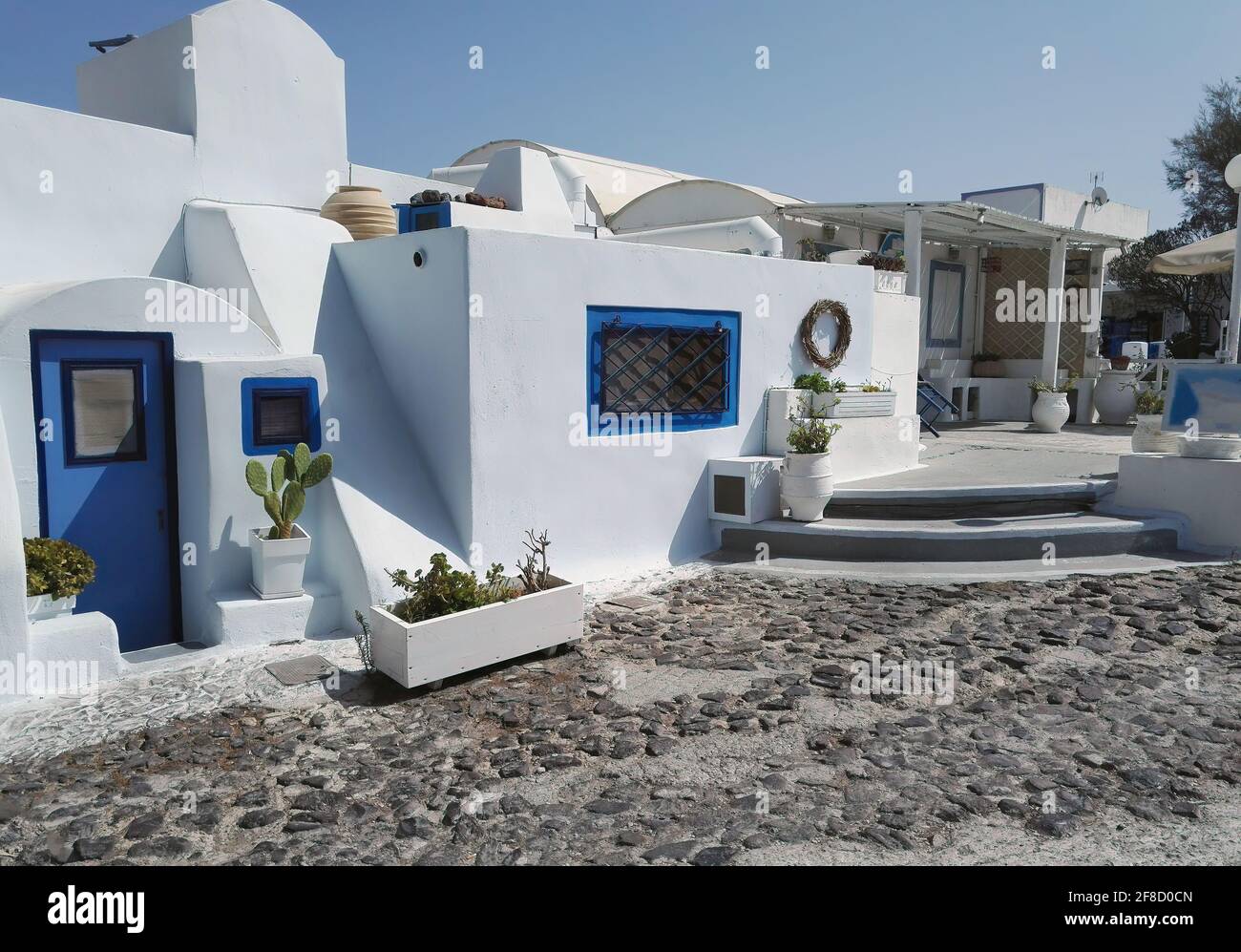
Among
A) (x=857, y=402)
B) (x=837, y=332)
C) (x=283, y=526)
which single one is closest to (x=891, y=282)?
(x=837, y=332)

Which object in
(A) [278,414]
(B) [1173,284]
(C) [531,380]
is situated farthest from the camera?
(B) [1173,284]

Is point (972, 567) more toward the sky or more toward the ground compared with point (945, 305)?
more toward the ground

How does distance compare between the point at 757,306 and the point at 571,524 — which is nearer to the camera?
the point at 571,524

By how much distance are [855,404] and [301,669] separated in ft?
21.5

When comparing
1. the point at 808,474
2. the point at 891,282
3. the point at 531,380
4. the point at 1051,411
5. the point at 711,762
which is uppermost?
the point at 891,282

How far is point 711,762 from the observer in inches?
189

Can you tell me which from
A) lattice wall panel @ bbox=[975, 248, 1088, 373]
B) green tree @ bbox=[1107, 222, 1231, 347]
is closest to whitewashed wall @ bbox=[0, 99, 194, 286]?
lattice wall panel @ bbox=[975, 248, 1088, 373]

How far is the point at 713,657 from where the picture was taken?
20.6ft

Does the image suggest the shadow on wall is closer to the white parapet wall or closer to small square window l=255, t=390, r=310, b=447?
small square window l=255, t=390, r=310, b=447

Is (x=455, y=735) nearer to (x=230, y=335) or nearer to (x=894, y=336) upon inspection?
(x=230, y=335)

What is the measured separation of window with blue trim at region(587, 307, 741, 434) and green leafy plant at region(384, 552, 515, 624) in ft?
8.05

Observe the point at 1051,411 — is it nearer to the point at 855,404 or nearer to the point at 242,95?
the point at 855,404
